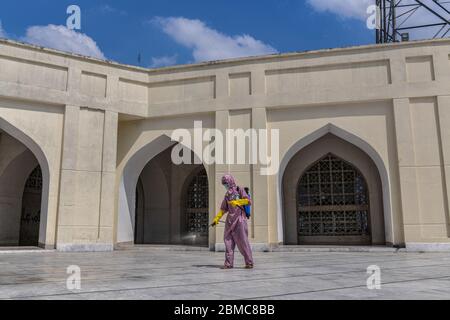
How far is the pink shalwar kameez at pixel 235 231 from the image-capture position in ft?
20.1

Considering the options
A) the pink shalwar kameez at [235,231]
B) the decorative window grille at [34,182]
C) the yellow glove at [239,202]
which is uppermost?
the decorative window grille at [34,182]

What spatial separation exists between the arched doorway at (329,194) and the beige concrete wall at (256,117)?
0.87 meters

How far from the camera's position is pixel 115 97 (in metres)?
11.1

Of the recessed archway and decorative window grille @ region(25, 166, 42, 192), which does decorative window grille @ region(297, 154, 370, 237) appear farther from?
decorative window grille @ region(25, 166, 42, 192)

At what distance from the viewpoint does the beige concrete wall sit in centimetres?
966

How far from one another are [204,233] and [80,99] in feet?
17.7

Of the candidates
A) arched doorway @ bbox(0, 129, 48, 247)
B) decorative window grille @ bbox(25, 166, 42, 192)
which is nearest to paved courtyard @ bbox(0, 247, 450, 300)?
arched doorway @ bbox(0, 129, 48, 247)

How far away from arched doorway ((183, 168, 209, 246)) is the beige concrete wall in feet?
8.35

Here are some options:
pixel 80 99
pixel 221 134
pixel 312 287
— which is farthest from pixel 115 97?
pixel 312 287

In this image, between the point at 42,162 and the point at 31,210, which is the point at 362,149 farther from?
the point at 31,210

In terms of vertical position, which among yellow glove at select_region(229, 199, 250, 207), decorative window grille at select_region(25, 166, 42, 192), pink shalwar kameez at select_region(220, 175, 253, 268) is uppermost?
decorative window grille at select_region(25, 166, 42, 192)

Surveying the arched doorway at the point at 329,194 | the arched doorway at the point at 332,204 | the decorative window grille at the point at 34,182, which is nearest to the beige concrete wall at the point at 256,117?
the arched doorway at the point at 329,194

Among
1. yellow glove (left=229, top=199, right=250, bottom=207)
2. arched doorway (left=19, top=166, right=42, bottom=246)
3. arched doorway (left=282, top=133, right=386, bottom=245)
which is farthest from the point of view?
arched doorway (left=19, top=166, right=42, bottom=246)

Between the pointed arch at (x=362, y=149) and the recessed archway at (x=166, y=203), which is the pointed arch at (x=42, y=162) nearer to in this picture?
the recessed archway at (x=166, y=203)
